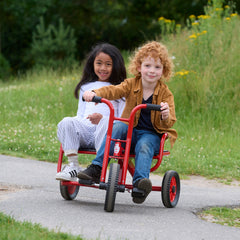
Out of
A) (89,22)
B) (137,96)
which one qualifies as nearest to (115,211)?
(137,96)

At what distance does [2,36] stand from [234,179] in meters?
21.7

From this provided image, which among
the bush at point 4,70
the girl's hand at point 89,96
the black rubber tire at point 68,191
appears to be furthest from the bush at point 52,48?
the girl's hand at point 89,96

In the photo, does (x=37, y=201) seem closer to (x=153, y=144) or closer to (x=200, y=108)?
(x=153, y=144)

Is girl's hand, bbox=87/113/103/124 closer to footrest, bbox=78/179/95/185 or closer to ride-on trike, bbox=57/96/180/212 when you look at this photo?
ride-on trike, bbox=57/96/180/212

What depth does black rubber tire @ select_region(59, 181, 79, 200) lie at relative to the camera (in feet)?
15.0

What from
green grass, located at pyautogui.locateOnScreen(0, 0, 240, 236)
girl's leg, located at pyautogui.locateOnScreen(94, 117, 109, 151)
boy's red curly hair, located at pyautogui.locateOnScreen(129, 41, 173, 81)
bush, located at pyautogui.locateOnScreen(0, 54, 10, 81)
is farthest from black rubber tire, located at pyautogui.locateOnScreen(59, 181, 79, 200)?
bush, located at pyautogui.locateOnScreen(0, 54, 10, 81)

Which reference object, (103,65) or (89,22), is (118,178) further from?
(89,22)

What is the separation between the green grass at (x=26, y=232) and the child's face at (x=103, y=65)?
202 centimetres

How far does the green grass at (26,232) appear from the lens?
321 centimetres

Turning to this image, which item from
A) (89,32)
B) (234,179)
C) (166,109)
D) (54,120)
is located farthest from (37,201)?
(89,32)

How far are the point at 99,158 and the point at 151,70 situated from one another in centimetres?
91

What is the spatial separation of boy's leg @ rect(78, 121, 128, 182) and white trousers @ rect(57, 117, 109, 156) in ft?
0.44

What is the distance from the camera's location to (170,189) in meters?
4.57

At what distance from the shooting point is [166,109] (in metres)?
4.17
